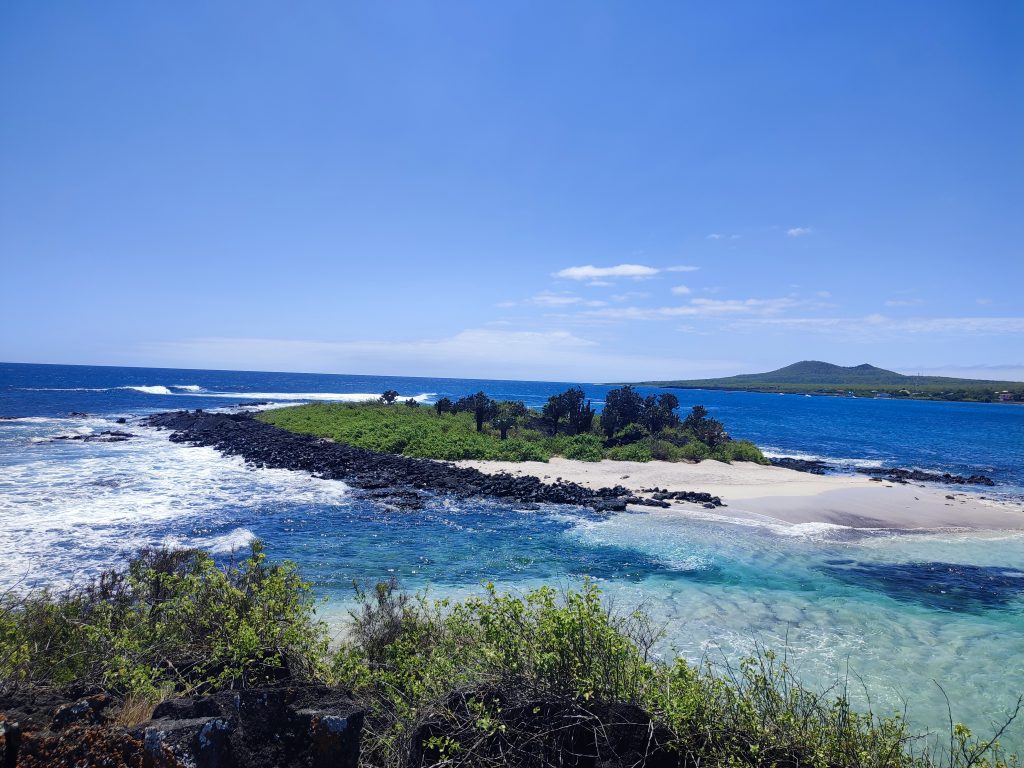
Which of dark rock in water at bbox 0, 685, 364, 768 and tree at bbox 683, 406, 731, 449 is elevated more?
dark rock in water at bbox 0, 685, 364, 768

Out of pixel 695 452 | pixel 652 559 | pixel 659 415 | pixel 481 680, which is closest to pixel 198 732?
pixel 481 680

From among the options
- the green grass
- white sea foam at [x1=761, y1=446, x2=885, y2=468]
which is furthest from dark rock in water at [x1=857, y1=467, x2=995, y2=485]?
the green grass

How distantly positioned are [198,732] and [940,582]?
62.6ft

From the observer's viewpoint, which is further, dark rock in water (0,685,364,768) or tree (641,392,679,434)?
tree (641,392,679,434)

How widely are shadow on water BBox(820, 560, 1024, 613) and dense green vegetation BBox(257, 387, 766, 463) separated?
20753 millimetres

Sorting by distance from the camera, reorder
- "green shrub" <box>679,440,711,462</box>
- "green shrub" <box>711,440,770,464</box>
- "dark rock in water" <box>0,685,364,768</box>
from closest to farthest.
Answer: "dark rock in water" <box>0,685,364,768</box> < "green shrub" <box>679,440,711,462</box> < "green shrub" <box>711,440,770,464</box>

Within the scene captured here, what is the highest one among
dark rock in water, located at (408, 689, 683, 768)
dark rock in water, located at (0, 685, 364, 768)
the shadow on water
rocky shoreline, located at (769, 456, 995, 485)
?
dark rock in water, located at (0, 685, 364, 768)

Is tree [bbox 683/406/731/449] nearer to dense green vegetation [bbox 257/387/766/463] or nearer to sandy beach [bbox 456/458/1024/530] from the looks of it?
dense green vegetation [bbox 257/387/766/463]

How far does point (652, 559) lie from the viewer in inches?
683

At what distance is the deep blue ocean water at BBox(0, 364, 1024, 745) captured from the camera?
36.0ft

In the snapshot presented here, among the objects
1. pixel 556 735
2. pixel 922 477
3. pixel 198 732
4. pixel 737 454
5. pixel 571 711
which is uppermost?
pixel 198 732

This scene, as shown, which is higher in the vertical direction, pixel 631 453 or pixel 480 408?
pixel 480 408

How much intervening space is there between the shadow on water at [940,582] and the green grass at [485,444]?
20.8 metres

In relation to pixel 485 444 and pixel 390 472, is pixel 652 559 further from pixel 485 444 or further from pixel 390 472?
pixel 485 444
